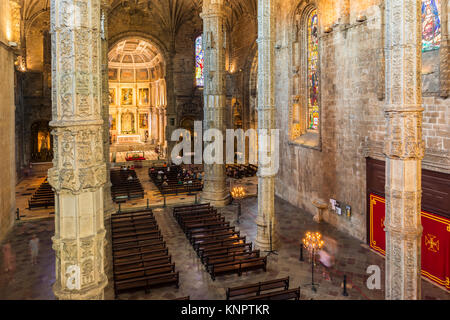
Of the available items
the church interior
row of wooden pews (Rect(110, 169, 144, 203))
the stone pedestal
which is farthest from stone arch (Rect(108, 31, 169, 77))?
the stone pedestal

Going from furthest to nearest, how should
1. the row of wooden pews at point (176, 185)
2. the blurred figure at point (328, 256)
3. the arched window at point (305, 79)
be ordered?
the row of wooden pews at point (176, 185) < the arched window at point (305, 79) < the blurred figure at point (328, 256)

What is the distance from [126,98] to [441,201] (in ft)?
125

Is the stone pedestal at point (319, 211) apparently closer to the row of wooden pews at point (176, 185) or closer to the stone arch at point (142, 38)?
the row of wooden pews at point (176, 185)

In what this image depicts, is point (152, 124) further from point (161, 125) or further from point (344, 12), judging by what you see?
point (344, 12)

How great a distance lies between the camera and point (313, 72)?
1916cm

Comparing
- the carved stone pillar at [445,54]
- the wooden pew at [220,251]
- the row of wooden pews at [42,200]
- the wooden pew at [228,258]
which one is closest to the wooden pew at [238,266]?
the wooden pew at [228,258]

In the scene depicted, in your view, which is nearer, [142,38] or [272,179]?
[272,179]

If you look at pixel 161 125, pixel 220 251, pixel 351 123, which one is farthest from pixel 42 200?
pixel 161 125

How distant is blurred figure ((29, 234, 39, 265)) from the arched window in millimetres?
13782

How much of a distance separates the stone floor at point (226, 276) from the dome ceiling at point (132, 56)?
87.3 feet

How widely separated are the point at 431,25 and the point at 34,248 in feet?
56.3

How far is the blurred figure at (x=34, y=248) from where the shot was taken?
13172mm

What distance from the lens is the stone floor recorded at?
10719 mm

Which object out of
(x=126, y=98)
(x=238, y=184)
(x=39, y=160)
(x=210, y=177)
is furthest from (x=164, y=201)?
(x=126, y=98)
